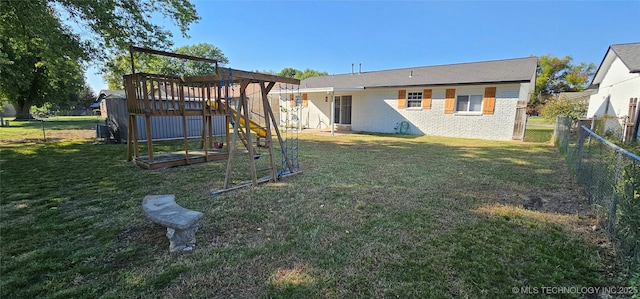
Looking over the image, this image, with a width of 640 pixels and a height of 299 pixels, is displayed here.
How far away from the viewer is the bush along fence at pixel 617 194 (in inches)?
85.7

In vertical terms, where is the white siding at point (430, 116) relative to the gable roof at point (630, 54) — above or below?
below

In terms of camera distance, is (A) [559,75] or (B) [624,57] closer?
(B) [624,57]

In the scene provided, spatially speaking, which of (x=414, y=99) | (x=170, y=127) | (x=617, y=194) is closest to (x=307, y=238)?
(x=617, y=194)

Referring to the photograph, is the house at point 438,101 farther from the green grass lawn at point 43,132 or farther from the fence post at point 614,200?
the green grass lawn at point 43,132

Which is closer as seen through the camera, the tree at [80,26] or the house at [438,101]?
the tree at [80,26]

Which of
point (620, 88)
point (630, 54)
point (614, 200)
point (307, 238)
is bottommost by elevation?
point (307, 238)

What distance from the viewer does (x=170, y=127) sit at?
11.8 metres

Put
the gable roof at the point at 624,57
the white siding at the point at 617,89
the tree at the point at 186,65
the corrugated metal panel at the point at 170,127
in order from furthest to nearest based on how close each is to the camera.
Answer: the tree at the point at 186,65
the corrugated metal panel at the point at 170,127
the white siding at the point at 617,89
the gable roof at the point at 624,57

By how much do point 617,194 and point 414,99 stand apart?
12041 mm

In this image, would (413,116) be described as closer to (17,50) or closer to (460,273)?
(460,273)

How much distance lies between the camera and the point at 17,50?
32.6 feet

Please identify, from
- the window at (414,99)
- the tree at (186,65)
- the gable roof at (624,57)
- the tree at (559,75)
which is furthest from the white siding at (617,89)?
the tree at (559,75)

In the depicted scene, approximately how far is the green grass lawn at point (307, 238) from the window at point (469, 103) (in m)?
7.63

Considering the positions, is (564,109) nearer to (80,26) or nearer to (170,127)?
(170,127)
